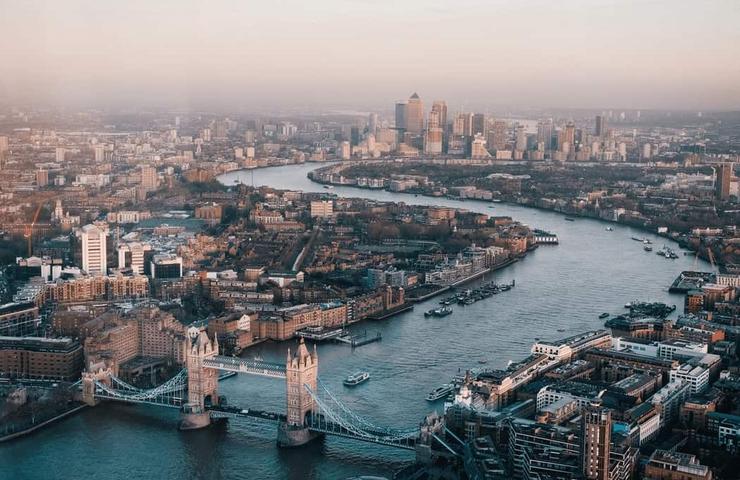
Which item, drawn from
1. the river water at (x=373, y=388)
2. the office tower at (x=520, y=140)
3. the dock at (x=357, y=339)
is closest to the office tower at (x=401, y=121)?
the office tower at (x=520, y=140)

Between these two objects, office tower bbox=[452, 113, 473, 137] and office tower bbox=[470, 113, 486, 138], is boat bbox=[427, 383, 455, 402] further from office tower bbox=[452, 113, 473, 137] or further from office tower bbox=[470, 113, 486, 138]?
office tower bbox=[452, 113, 473, 137]

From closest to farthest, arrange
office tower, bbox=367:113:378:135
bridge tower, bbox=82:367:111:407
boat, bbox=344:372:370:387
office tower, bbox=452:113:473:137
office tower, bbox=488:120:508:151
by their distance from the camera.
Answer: bridge tower, bbox=82:367:111:407, boat, bbox=344:372:370:387, office tower, bbox=367:113:378:135, office tower, bbox=452:113:473:137, office tower, bbox=488:120:508:151

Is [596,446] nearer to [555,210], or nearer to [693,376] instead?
[693,376]

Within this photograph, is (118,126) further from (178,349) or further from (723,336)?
(723,336)

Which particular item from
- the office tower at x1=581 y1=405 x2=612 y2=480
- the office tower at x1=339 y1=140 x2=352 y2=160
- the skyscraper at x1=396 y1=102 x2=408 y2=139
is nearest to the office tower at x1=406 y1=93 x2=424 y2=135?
the skyscraper at x1=396 y1=102 x2=408 y2=139

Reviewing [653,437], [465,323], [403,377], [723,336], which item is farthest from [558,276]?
[653,437]

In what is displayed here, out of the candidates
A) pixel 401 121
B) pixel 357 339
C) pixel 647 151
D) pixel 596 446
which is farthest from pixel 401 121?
pixel 596 446
